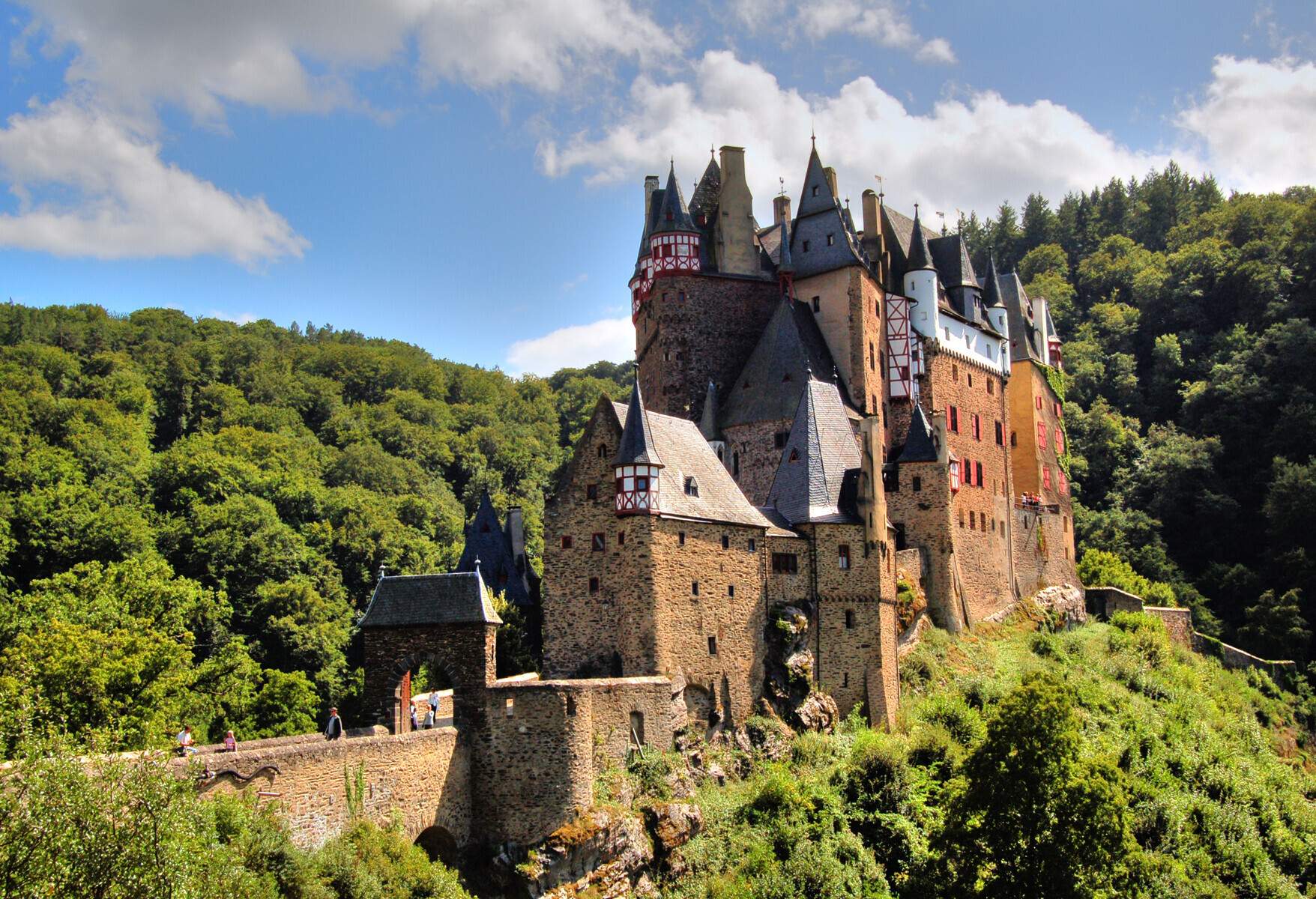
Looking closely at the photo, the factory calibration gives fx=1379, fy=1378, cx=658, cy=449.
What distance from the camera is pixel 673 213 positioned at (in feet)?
186

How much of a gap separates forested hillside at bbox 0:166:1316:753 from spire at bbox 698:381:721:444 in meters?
18.3

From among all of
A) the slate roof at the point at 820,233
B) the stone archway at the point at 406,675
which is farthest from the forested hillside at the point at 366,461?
the slate roof at the point at 820,233

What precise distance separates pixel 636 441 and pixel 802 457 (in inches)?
351

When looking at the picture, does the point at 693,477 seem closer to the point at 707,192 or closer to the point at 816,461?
the point at 816,461

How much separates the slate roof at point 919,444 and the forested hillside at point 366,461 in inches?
963

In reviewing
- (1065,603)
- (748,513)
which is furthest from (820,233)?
(1065,603)

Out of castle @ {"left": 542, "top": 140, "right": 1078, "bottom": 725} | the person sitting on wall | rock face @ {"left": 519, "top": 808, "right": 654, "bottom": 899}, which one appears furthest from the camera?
castle @ {"left": 542, "top": 140, "right": 1078, "bottom": 725}

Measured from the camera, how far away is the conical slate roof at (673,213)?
56.5 metres

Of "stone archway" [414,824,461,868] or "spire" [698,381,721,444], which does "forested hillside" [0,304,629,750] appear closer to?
"stone archway" [414,824,461,868]

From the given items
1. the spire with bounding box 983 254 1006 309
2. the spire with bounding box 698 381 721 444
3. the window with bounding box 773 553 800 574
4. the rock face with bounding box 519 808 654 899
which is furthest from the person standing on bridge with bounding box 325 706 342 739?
the spire with bounding box 983 254 1006 309

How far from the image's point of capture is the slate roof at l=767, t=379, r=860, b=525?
4475 centimetres

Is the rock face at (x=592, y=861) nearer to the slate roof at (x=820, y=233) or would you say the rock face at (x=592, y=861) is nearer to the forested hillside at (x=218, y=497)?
the forested hillside at (x=218, y=497)

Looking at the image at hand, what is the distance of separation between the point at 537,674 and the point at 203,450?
46823 millimetres

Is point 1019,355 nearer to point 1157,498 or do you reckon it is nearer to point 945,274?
point 945,274
